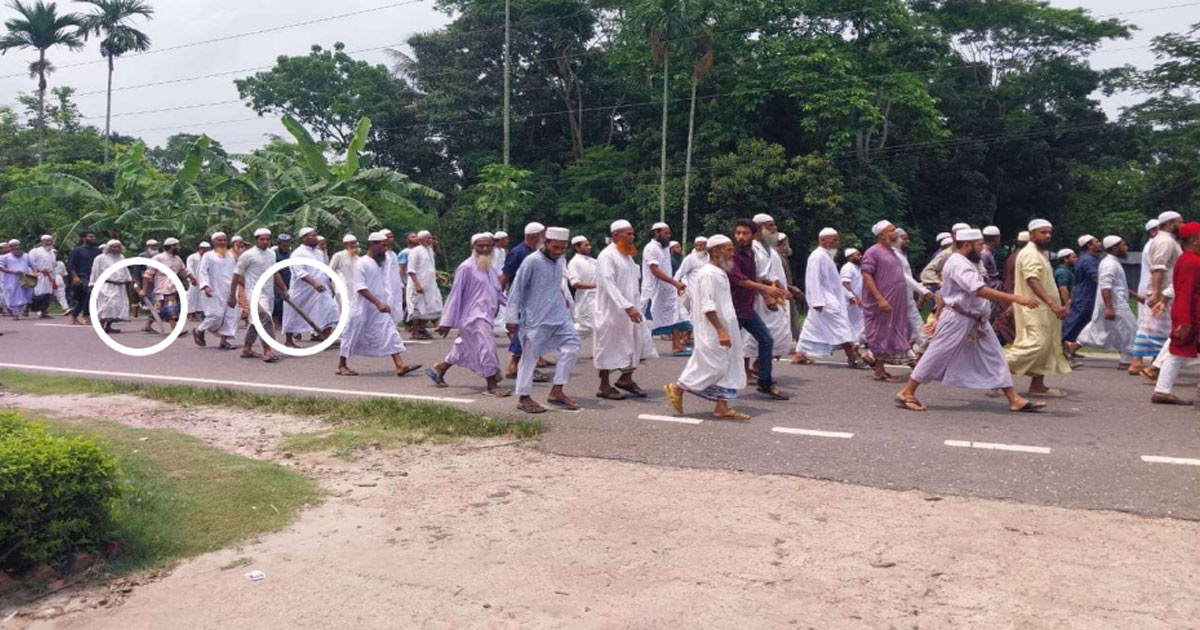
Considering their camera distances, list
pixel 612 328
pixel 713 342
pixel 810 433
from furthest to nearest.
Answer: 1. pixel 612 328
2. pixel 713 342
3. pixel 810 433

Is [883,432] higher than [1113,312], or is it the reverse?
[1113,312]

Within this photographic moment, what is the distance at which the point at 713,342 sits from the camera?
8062 mm

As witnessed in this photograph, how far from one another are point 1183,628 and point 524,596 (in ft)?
8.49

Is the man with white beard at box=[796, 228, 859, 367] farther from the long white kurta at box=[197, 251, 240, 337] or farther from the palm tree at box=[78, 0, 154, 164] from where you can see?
the palm tree at box=[78, 0, 154, 164]

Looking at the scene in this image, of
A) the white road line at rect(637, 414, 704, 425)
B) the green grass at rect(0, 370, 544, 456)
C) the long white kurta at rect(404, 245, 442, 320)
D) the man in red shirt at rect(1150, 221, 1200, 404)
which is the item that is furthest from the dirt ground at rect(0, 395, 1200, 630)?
the long white kurta at rect(404, 245, 442, 320)

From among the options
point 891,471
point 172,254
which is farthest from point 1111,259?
point 172,254

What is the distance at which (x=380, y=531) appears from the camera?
17.2 ft

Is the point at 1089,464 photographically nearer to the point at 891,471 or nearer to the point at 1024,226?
the point at 891,471

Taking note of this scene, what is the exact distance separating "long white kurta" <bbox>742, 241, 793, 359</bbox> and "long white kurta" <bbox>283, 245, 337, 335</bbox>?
6021 mm

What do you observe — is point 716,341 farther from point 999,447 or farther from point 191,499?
point 191,499

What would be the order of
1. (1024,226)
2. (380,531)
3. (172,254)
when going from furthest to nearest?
1. (1024,226)
2. (172,254)
3. (380,531)

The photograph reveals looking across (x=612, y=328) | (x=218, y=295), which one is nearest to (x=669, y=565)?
(x=612, y=328)

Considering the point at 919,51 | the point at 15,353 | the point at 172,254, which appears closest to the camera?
the point at 15,353

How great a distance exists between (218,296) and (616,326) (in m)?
8.05
